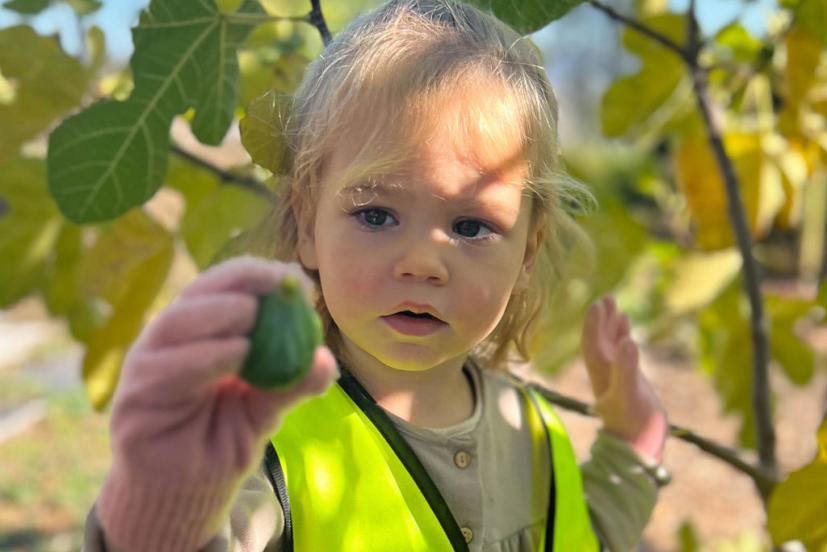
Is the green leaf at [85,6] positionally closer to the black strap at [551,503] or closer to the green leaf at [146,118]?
the green leaf at [146,118]

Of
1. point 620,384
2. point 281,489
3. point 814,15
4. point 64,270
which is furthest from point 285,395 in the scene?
point 64,270

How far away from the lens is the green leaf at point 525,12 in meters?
0.91

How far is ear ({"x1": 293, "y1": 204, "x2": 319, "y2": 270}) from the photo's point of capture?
915 millimetres

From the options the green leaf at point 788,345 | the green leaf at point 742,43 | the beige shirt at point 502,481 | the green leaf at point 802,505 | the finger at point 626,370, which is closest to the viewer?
the beige shirt at point 502,481

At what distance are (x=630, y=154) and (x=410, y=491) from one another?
32.3 feet

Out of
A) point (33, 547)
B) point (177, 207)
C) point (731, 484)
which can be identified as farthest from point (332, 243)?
point (731, 484)

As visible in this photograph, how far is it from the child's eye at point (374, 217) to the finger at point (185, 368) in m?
0.29

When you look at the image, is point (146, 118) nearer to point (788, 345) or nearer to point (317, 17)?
point (317, 17)

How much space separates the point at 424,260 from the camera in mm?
795

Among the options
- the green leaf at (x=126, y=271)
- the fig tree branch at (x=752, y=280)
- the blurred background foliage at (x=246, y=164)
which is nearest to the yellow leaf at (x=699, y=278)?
the blurred background foliage at (x=246, y=164)

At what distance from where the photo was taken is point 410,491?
0.86 meters

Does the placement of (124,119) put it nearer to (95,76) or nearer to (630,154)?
(95,76)

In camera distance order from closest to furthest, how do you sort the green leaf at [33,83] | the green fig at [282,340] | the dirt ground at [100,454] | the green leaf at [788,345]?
the green fig at [282,340]
the green leaf at [33,83]
the green leaf at [788,345]
the dirt ground at [100,454]

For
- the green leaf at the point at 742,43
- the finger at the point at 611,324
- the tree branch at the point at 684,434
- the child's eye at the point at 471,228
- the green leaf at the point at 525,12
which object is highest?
the green leaf at the point at 525,12
